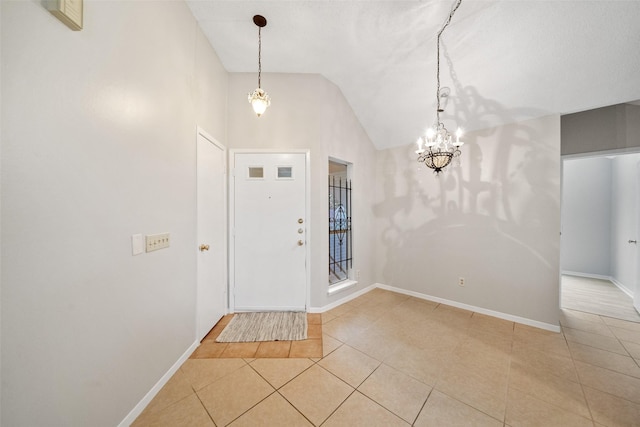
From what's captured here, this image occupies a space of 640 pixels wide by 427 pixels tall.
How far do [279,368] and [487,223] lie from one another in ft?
9.66

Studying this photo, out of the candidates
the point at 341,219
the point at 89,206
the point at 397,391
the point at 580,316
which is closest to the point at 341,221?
the point at 341,219

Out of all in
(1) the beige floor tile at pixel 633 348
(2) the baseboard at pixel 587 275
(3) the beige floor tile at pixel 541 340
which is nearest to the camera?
(1) the beige floor tile at pixel 633 348

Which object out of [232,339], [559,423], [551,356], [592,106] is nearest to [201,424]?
[232,339]

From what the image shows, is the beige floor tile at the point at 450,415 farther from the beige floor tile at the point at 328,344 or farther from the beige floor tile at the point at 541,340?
the beige floor tile at the point at 541,340

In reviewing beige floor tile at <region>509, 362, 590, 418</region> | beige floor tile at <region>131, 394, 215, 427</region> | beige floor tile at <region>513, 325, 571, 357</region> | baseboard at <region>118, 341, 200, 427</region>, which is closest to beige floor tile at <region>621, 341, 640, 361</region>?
beige floor tile at <region>513, 325, 571, 357</region>

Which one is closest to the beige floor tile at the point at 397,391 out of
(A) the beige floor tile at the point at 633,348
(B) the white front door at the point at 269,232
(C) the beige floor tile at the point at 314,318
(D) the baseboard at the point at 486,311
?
(C) the beige floor tile at the point at 314,318

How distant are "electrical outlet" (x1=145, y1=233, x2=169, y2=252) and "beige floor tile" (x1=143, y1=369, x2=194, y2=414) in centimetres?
104

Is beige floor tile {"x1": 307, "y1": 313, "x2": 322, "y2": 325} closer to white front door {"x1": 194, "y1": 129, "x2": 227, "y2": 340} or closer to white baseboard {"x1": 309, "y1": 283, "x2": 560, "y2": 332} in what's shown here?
white baseboard {"x1": 309, "y1": 283, "x2": 560, "y2": 332}

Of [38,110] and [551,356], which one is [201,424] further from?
[551,356]

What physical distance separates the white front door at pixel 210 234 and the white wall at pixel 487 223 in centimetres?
257

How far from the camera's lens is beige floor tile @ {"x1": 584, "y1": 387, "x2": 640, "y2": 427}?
4.34 feet

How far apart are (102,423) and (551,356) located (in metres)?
3.42

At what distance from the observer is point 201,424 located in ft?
4.26

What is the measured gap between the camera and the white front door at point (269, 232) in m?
2.68
